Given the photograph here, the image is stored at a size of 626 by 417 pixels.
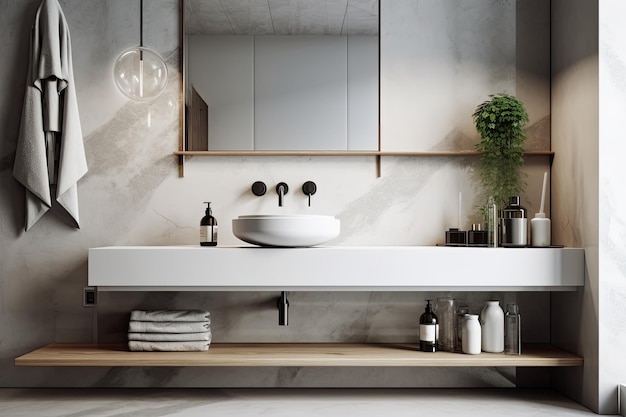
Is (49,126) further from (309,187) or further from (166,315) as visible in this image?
(309,187)

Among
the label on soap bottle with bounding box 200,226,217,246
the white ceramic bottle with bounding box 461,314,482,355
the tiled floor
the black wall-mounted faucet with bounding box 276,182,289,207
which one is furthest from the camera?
the black wall-mounted faucet with bounding box 276,182,289,207

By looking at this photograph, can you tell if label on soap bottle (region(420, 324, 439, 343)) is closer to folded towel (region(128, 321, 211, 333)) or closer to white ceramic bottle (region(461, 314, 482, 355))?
white ceramic bottle (region(461, 314, 482, 355))

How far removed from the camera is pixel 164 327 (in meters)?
2.54

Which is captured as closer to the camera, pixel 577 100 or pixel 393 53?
pixel 577 100

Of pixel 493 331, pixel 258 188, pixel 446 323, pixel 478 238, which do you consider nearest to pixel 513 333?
pixel 493 331

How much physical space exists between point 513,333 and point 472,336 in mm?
180

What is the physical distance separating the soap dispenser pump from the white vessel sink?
221mm

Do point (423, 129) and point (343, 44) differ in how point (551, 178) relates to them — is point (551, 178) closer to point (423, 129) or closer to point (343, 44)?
point (423, 129)

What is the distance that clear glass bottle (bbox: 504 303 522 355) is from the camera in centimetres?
254

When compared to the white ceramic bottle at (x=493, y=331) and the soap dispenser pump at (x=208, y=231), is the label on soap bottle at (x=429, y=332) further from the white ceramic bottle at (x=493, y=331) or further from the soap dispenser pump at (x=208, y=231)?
the soap dispenser pump at (x=208, y=231)

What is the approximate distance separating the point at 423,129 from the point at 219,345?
1.33m

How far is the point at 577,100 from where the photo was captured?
257 centimetres

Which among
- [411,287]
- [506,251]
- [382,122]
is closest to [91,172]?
[382,122]

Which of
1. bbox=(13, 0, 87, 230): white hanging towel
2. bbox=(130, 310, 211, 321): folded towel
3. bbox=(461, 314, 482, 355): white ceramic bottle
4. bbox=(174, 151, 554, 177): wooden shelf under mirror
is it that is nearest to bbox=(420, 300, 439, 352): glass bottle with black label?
bbox=(461, 314, 482, 355): white ceramic bottle
